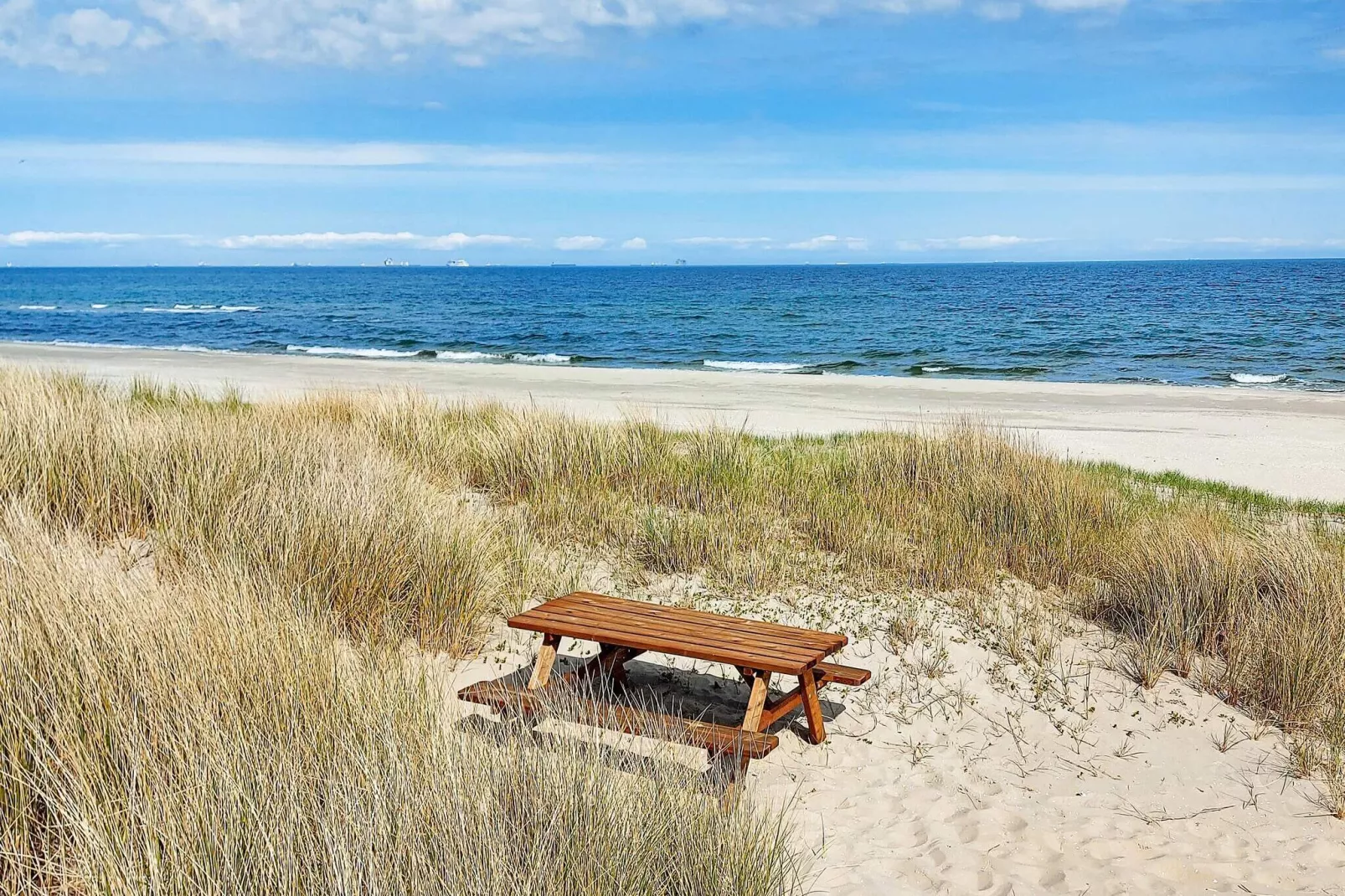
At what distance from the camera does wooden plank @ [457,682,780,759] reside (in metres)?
4.21

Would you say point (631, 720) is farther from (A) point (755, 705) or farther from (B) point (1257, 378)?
(B) point (1257, 378)

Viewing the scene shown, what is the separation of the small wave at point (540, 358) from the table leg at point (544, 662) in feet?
87.6

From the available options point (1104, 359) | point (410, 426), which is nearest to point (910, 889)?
point (410, 426)

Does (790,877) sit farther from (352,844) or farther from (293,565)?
(293,565)

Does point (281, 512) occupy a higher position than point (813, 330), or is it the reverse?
point (281, 512)

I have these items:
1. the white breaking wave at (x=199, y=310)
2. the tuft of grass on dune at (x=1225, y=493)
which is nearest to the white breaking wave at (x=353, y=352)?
the white breaking wave at (x=199, y=310)

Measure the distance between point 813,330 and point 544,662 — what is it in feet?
129

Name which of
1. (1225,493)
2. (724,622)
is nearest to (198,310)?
(1225,493)

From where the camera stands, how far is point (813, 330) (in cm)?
4328

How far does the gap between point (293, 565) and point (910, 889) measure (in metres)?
3.46

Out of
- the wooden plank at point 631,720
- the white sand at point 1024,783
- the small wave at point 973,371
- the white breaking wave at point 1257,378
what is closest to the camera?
the white sand at point 1024,783

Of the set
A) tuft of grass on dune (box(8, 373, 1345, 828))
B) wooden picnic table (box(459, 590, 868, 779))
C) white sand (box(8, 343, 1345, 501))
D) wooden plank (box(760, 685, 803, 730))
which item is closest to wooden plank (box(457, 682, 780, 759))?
wooden picnic table (box(459, 590, 868, 779))

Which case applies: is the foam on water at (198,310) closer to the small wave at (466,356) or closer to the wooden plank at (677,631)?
the small wave at (466,356)

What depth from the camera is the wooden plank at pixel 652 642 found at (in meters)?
4.45
